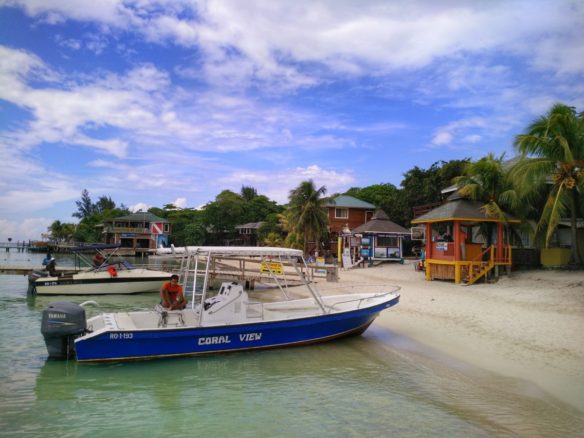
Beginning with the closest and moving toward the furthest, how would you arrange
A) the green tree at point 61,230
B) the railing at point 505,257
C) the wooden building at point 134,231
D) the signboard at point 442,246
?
the railing at point 505,257
the signboard at point 442,246
the wooden building at point 134,231
the green tree at point 61,230

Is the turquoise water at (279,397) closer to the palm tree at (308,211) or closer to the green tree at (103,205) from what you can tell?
the palm tree at (308,211)

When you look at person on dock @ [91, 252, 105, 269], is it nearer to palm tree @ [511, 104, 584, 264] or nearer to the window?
palm tree @ [511, 104, 584, 264]

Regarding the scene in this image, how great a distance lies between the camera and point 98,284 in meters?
23.4

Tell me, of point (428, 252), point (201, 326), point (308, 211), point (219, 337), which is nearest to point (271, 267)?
point (428, 252)

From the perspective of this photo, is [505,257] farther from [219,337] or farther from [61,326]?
[61,326]

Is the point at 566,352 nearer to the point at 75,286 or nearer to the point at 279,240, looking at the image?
the point at 75,286

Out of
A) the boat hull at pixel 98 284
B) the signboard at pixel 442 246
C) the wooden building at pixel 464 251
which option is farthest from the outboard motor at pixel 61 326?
the signboard at pixel 442 246

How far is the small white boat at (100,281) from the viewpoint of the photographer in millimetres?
22828

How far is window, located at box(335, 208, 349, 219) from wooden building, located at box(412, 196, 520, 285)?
24079 millimetres

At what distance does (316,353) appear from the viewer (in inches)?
459

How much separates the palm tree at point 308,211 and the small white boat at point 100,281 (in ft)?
56.2

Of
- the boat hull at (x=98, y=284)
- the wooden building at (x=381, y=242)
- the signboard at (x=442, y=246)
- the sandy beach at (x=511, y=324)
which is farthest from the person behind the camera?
the wooden building at (x=381, y=242)

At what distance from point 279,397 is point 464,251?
1504cm

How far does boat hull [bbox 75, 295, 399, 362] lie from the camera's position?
10.1 meters
